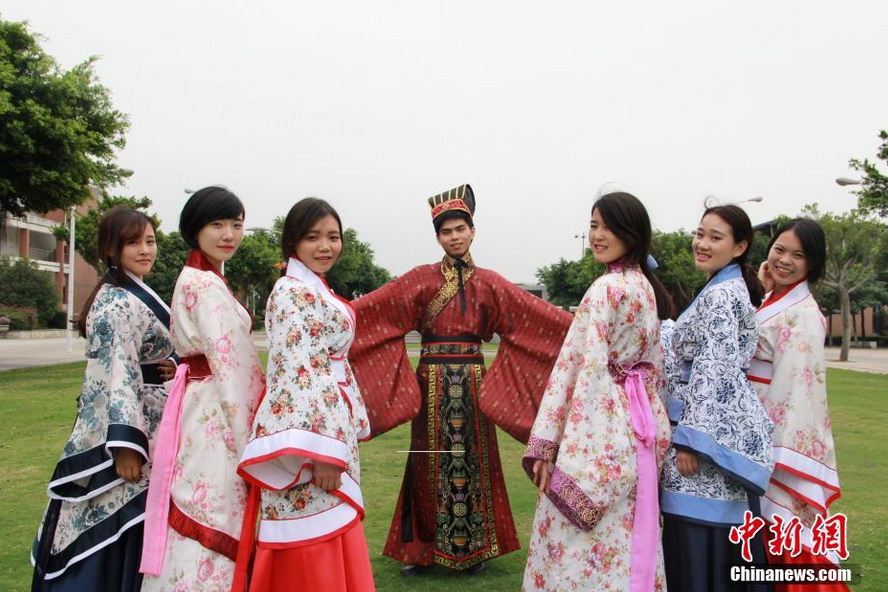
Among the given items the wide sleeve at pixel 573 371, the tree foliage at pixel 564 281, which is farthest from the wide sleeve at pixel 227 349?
the tree foliage at pixel 564 281

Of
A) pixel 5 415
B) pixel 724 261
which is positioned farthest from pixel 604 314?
pixel 5 415

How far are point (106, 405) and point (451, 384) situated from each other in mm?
1835

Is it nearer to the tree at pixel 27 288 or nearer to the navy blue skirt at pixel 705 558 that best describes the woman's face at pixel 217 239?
the navy blue skirt at pixel 705 558

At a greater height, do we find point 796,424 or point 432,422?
point 796,424

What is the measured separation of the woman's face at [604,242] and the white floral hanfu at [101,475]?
1.96 metres

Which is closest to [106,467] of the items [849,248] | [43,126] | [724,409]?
[724,409]

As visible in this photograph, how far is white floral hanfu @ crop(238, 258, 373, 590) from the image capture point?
102 inches

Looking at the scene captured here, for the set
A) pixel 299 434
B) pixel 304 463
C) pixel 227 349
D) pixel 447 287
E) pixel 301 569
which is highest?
pixel 447 287

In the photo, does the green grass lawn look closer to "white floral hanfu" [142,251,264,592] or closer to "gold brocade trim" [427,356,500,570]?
"gold brocade trim" [427,356,500,570]

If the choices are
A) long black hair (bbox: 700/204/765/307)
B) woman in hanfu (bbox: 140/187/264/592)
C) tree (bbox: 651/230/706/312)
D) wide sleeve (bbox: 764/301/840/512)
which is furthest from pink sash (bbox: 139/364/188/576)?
tree (bbox: 651/230/706/312)

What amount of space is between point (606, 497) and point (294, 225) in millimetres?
1604

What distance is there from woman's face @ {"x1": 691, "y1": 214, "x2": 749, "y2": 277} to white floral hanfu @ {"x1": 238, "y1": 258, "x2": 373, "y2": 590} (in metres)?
1.67

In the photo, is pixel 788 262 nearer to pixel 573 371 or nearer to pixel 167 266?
pixel 573 371

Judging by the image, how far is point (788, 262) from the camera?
336 centimetres
